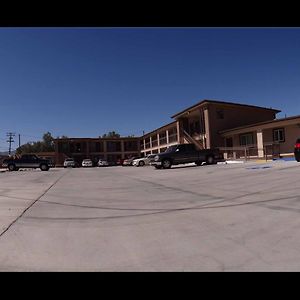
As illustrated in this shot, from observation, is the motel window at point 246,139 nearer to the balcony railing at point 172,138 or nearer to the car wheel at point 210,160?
the car wheel at point 210,160

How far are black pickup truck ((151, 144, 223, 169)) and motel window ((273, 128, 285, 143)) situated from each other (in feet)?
24.0

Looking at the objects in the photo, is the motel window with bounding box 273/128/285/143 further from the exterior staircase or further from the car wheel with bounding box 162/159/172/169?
the car wheel with bounding box 162/159/172/169

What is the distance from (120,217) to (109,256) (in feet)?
8.33

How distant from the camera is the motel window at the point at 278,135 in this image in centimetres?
3088

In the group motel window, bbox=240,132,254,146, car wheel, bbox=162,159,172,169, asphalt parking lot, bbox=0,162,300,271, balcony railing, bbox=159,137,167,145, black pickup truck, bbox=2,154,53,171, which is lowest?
asphalt parking lot, bbox=0,162,300,271

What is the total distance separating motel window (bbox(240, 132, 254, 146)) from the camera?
115 feet

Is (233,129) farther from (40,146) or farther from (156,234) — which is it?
(40,146)

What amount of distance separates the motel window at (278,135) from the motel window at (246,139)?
127 inches

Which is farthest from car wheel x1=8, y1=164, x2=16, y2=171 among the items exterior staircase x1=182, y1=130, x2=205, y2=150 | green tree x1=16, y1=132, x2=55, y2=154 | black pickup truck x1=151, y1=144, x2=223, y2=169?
green tree x1=16, y1=132, x2=55, y2=154

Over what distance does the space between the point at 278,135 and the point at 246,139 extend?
15.7 feet

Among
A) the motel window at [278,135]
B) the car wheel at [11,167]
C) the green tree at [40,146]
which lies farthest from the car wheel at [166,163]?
the green tree at [40,146]
